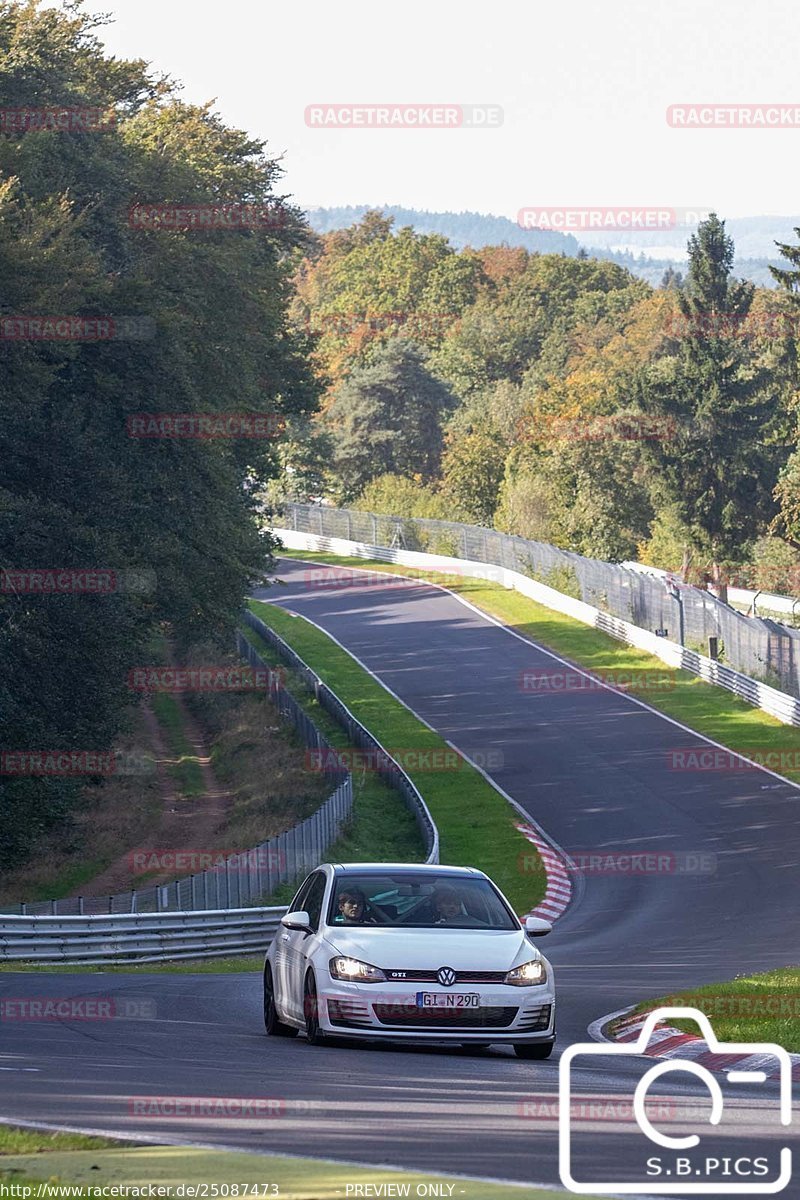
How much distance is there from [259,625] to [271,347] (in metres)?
16.3

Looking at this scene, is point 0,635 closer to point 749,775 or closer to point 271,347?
point 749,775

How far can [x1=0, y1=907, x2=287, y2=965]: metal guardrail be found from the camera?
78.1 ft

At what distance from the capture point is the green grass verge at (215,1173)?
725 centimetres

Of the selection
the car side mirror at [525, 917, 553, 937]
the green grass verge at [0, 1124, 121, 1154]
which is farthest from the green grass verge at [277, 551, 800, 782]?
the green grass verge at [0, 1124, 121, 1154]

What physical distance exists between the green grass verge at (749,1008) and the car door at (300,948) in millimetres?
3481

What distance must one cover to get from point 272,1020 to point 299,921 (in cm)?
112

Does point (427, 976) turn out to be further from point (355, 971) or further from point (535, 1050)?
point (535, 1050)

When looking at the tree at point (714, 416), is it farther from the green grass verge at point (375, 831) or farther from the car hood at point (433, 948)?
the car hood at point (433, 948)

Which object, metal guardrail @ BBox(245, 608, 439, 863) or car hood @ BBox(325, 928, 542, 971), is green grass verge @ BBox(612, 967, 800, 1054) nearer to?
car hood @ BBox(325, 928, 542, 971)

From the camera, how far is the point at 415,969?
1252 cm

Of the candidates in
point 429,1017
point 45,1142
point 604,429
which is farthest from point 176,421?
point 604,429

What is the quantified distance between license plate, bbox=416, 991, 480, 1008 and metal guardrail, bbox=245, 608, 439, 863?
60.8 ft

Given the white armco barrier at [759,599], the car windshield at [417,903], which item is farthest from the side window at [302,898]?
the white armco barrier at [759,599]

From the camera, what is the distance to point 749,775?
4266 cm
